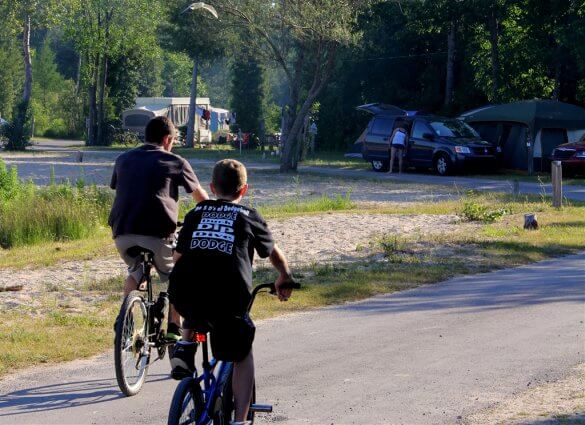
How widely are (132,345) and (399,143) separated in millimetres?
26189

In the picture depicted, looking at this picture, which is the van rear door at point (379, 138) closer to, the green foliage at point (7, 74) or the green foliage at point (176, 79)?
the green foliage at point (7, 74)

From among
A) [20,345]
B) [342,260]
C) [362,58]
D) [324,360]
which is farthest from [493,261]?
[362,58]

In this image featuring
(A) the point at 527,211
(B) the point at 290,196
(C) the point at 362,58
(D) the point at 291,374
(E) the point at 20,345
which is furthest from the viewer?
(C) the point at 362,58

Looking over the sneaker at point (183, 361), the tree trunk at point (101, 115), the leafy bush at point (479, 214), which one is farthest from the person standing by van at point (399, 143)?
the tree trunk at point (101, 115)

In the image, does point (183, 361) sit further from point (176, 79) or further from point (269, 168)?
point (176, 79)

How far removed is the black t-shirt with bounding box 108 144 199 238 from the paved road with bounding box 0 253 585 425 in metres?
1.16

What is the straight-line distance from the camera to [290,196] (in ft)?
81.4

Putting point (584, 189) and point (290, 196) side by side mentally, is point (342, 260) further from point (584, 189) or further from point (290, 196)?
point (584, 189)

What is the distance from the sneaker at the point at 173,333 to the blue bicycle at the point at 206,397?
6.03 feet

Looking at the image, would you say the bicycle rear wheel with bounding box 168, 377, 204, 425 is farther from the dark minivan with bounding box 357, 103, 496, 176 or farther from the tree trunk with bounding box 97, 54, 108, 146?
the tree trunk with bounding box 97, 54, 108, 146

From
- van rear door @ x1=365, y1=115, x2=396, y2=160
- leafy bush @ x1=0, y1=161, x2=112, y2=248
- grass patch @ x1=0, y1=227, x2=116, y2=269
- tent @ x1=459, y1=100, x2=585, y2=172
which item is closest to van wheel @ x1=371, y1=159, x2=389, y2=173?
van rear door @ x1=365, y1=115, x2=396, y2=160

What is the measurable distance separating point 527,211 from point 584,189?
7.14 meters

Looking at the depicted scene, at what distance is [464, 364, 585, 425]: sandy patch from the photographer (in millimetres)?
6285

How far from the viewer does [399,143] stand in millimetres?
32625
